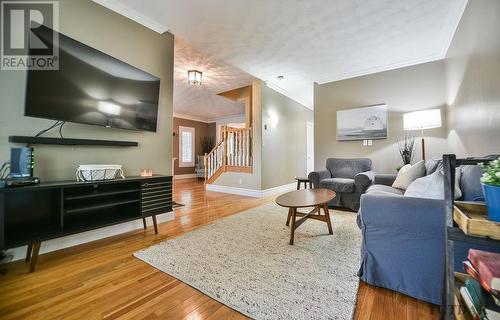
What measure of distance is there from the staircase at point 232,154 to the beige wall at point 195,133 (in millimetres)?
2466

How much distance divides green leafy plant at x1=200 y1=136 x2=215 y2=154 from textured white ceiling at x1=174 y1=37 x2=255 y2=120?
52.4 inches

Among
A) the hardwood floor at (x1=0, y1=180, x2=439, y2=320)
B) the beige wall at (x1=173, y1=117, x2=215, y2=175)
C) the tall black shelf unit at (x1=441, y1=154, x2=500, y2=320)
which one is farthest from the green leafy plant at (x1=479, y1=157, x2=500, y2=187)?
the beige wall at (x1=173, y1=117, x2=215, y2=175)

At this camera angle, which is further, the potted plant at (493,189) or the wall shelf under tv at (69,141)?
the wall shelf under tv at (69,141)

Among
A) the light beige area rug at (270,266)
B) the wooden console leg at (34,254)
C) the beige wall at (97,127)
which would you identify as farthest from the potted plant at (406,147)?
the wooden console leg at (34,254)

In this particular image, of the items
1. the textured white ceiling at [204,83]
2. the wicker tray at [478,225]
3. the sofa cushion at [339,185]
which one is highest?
the textured white ceiling at [204,83]

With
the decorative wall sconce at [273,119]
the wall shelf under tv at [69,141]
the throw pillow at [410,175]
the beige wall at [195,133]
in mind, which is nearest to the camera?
the wall shelf under tv at [69,141]

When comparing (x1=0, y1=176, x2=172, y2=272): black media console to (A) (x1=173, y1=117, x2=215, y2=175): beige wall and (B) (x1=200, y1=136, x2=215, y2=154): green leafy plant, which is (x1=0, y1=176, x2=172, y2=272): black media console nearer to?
(A) (x1=173, y1=117, x2=215, y2=175): beige wall

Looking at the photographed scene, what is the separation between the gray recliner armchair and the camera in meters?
3.20

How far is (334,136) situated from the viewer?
14.5 ft

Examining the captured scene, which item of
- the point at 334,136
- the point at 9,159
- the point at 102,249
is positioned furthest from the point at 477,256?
the point at 334,136

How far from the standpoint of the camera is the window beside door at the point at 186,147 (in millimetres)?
7828

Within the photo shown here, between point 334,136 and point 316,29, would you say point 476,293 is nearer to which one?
point 316,29

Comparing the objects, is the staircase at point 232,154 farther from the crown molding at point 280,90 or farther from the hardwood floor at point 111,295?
the hardwood floor at point 111,295

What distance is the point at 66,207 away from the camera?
6.03 feet
